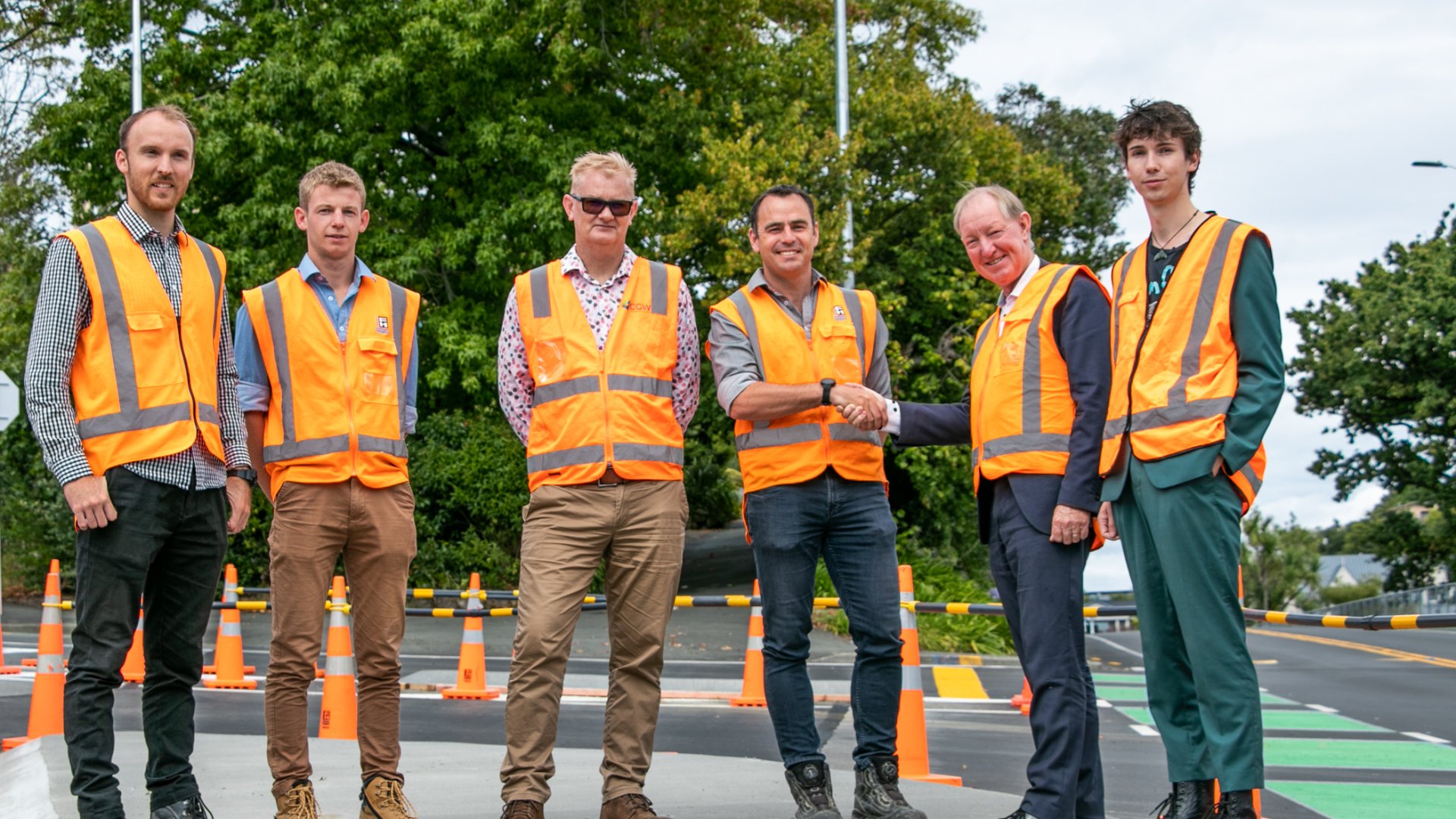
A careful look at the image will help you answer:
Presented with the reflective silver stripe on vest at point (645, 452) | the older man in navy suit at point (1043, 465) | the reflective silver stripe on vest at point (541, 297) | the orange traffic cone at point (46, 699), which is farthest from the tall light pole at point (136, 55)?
the older man in navy suit at point (1043, 465)

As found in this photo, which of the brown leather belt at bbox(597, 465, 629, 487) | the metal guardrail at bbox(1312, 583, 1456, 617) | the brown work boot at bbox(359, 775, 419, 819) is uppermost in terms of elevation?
the brown leather belt at bbox(597, 465, 629, 487)

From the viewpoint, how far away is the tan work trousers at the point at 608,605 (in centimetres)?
482

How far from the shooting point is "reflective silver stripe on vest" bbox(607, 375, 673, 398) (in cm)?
499

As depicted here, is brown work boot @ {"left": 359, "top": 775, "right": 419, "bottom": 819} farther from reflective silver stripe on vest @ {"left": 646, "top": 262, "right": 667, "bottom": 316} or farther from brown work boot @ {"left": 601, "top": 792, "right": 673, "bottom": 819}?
reflective silver stripe on vest @ {"left": 646, "top": 262, "right": 667, "bottom": 316}

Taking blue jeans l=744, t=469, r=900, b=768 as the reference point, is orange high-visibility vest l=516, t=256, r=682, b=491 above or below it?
above

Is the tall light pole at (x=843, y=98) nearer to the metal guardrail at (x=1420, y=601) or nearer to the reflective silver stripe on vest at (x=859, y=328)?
the reflective silver stripe on vest at (x=859, y=328)

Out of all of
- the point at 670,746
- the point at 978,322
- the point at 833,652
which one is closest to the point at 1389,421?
the point at 978,322

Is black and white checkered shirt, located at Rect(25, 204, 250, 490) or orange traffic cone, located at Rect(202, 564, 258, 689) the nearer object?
black and white checkered shirt, located at Rect(25, 204, 250, 490)

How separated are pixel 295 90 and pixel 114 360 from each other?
728 inches

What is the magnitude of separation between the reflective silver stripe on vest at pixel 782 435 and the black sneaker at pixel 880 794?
120 cm

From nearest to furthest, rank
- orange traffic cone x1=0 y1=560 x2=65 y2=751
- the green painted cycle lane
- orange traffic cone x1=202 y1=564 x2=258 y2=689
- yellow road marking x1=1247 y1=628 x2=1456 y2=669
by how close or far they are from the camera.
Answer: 1. the green painted cycle lane
2. orange traffic cone x1=0 y1=560 x2=65 y2=751
3. orange traffic cone x1=202 y1=564 x2=258 y2=689
4. yellow road marking x1=1247 y1=628 x2=1456 y2=669

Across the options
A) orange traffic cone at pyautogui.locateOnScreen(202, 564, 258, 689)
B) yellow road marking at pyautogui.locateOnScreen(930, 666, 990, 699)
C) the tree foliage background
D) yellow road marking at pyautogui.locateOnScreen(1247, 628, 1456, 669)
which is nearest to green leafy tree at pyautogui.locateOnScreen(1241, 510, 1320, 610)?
yellow road marking at pyautogui.locateOnScreen(1247, 628, 1456, 669)

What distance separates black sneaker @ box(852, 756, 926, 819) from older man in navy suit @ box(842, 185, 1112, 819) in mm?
477

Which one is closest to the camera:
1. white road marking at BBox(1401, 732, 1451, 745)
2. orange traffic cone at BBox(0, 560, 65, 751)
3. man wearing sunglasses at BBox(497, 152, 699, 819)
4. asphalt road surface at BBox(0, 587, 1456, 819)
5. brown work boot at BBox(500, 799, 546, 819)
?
brown work boot at BBox(500, 799, 546, 819)
